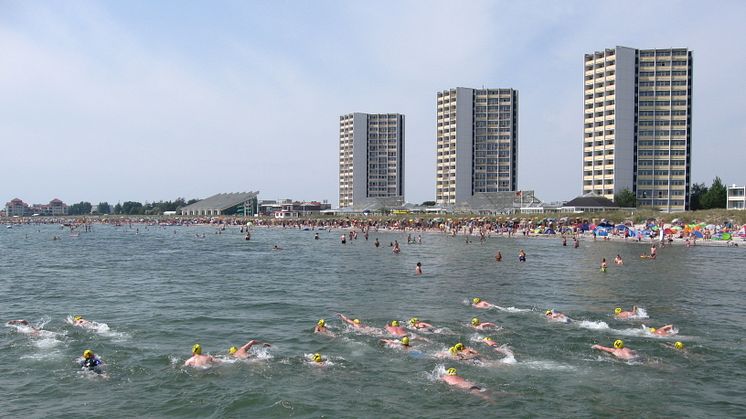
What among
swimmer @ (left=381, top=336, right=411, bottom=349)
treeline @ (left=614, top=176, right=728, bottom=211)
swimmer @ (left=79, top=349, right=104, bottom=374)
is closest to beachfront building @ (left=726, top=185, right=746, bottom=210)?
treeline @ (left=614, top=176, right=728, bottom=211)

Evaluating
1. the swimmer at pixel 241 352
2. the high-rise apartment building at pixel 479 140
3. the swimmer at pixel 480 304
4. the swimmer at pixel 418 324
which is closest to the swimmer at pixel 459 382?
the swimmer at pixel 418 324

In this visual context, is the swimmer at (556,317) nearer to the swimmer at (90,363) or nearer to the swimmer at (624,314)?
the swimmer at (624,314)

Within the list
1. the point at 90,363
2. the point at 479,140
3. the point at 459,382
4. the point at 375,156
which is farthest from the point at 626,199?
the point at 90,363

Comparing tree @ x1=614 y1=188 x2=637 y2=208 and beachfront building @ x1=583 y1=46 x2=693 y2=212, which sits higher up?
beachfront building @ x1=583 y1=46 x2=693 y2=212

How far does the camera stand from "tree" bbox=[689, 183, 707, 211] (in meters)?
120

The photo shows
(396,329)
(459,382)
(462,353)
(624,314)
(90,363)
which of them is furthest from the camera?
(624,314)

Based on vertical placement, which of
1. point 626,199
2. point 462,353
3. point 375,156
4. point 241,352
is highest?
point 375,156

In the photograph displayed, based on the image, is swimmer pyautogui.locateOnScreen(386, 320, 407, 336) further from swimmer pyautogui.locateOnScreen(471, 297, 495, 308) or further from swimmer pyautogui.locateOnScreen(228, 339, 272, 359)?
swimmer pyautogui.locateOnScreen(471, 297, 495, 308)

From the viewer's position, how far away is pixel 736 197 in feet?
314

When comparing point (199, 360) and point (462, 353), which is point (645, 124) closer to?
point (462, 353)

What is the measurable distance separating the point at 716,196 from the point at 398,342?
10904cm

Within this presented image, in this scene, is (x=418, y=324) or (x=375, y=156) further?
(x=375, y=156)

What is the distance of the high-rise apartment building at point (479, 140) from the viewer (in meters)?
162

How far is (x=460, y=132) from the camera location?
16262 centimetres
